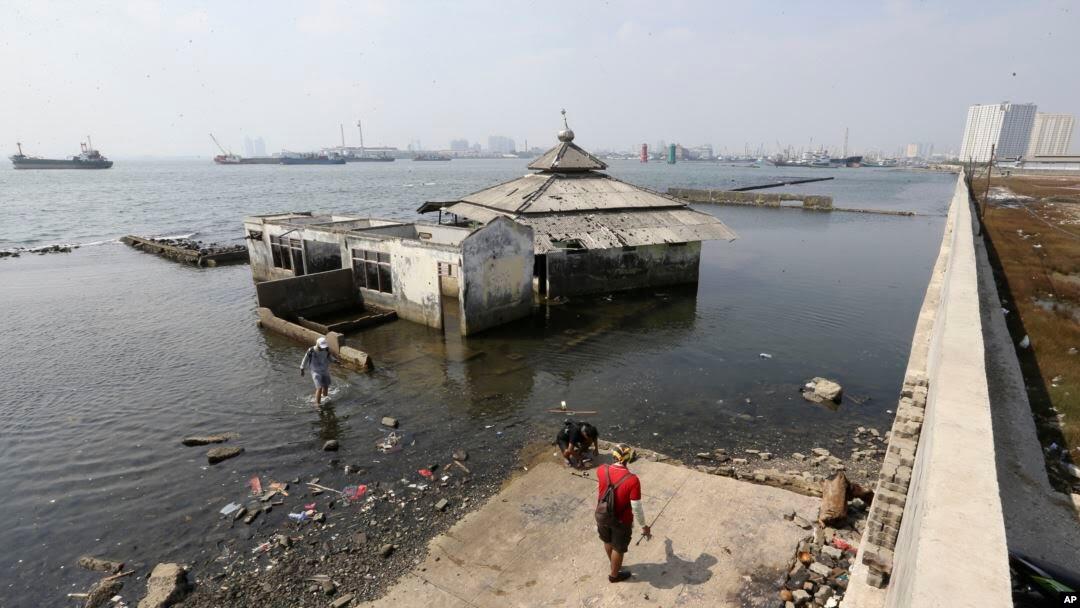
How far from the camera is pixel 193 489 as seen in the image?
9828 mm

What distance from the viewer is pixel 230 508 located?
30.3 ft

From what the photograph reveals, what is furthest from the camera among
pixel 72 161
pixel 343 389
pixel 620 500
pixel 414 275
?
pixel 72 161

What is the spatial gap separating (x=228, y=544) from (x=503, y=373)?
8051mm

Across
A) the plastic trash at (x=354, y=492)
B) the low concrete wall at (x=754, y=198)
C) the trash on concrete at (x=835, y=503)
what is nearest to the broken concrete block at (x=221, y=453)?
the plastic trash at (x=354, y=492)

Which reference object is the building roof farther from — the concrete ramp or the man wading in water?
the concrete ramp

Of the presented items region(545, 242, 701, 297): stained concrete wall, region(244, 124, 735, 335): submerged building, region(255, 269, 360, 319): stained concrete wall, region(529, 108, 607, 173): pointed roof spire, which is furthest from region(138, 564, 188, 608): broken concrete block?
region(529, 108, 607, 173): pointed roof spire

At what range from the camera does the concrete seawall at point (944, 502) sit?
3107 mm

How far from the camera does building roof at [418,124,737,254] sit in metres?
21.5

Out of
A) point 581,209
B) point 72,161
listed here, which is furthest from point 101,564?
point 72,161

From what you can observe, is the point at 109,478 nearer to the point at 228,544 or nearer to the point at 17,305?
the point at 228,544

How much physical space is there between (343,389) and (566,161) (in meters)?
16.7

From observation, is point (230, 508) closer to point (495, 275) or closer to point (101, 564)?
point (101, 564)

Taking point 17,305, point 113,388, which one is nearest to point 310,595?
point 113,388

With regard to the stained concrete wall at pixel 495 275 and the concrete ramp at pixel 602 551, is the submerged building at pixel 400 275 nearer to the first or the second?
the stained concrete wall at pixel 495 275
